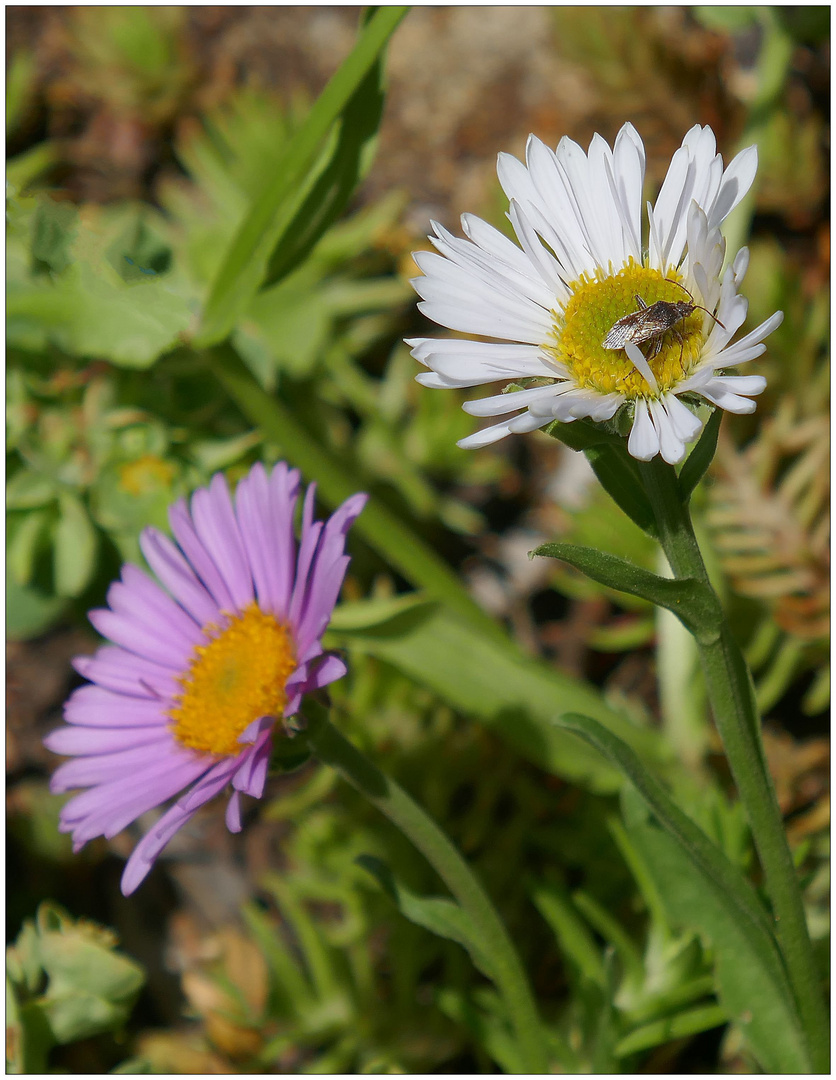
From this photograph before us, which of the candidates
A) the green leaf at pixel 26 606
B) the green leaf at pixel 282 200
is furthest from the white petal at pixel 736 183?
the green leaf at pixel 26 606

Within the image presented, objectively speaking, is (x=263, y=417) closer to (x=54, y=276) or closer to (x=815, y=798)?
(x=54, y=276)

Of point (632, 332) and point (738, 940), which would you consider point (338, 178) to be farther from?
point (738, 940)

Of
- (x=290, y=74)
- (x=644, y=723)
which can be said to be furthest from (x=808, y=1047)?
(x=290, y=74)

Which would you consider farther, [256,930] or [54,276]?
[256,930]

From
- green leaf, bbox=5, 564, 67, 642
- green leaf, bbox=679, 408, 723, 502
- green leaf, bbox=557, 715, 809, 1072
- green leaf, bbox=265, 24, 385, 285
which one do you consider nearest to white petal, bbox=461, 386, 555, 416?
green leaf, bbox=679, 408, 723, 502

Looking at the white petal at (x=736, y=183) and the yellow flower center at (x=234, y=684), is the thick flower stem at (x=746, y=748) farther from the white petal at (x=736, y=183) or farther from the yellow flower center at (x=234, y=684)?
the yellow flower center at (x=234, y=684)

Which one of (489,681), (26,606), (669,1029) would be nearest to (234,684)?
(489,681)
